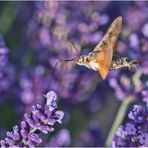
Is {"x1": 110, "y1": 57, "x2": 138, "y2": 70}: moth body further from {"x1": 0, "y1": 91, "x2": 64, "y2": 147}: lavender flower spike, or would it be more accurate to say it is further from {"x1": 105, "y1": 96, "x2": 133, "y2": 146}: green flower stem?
{"x1": 105, "y1": 96, "x2": 133, "y2": 146}: green flower stem

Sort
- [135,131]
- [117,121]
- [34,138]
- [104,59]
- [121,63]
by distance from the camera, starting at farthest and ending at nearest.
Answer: [117,121], [121,63], [104,59], [135,131], [34,138]

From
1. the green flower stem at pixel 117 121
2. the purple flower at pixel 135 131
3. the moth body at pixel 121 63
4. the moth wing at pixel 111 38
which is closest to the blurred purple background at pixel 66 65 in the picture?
the green flower stem at pixel 117 121

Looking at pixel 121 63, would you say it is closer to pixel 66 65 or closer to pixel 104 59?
pixel 104 59

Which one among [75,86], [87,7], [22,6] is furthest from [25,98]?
[22,6]

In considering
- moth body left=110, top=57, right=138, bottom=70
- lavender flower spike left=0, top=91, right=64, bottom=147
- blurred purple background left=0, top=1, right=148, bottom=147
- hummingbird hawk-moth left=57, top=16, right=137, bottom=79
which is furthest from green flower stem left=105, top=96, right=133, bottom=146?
lavender flower spike left=0, top=91, right=64, bottom=147

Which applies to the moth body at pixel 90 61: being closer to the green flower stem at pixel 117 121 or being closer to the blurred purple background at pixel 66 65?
the blurred purple background at pixel 66 65

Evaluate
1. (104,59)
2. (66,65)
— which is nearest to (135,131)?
(104,59)
